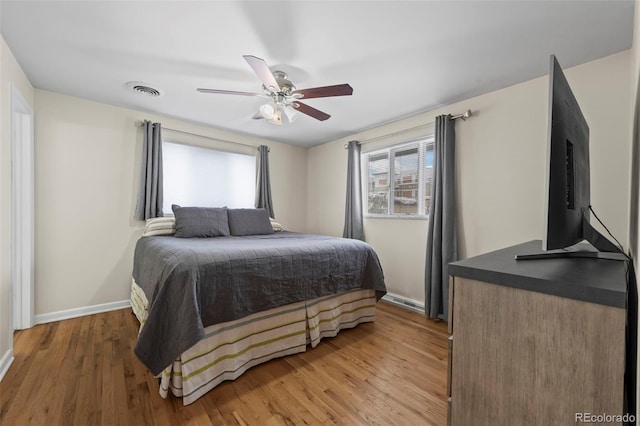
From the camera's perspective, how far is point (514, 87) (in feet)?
7.79

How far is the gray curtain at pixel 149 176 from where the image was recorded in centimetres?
306

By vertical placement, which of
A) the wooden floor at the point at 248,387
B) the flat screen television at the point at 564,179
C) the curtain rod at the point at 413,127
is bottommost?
the wooden floor at the point at 248,387

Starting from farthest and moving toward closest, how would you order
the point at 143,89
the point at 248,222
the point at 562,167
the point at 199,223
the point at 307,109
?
the point at 248,222 < the point at 199,223 < the point at 143,89 < the point at 307,109 < the point at 562,167

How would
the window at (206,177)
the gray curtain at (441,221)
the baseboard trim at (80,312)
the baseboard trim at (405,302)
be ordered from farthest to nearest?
the window at (206,177) < the baseboard trim at (405,302) < the gray curtain at (441,221) < the baseboard trim at (80,312)

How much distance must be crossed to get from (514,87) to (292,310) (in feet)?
8.97

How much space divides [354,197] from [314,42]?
2.16m

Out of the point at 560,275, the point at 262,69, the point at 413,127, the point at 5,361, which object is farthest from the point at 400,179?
the point at 5,361

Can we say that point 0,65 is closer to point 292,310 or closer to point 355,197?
point 292,310

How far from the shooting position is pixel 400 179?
3.37 metres

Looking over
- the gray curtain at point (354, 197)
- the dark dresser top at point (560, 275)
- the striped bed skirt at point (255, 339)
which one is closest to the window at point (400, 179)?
the gray curtain at point (354, 197)

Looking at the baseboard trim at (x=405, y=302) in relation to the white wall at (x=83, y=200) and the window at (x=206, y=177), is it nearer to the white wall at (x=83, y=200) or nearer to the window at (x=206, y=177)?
the window at (x=206, y=177)

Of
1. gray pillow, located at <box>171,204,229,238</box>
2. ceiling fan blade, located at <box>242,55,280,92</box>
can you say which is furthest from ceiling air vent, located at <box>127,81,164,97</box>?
ceiling fan blade, located at <box>242,55,280,92</box>

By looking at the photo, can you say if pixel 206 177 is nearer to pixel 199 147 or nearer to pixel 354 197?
pixel 199 147

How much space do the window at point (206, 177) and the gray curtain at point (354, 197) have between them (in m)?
1.48
